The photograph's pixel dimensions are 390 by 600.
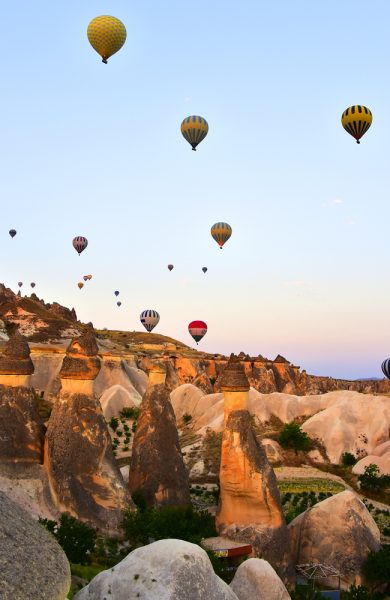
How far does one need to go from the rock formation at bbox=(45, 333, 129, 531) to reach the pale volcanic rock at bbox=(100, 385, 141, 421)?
1383 inches

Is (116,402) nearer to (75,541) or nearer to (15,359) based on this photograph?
(15,359)

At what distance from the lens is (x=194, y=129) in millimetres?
44156

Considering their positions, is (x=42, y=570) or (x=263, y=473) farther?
(x=263, y=473)

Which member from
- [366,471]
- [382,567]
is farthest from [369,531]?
[366,471]

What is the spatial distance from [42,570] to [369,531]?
17080mm

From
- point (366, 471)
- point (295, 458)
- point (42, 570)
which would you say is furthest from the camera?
point (295, 458)

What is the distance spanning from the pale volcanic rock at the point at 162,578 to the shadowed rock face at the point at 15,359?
483 inches

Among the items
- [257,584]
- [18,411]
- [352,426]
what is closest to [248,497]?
[257,584]

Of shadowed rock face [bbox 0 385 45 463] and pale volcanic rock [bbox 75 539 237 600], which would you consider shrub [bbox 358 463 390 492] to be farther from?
pale volcanic rock [bbox 75 539 237 600]

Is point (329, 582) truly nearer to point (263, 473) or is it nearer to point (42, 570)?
point (263, 473)

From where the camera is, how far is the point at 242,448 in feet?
69.0

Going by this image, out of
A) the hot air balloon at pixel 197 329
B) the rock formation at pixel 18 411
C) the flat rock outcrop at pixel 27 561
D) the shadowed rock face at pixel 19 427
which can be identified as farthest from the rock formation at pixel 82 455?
the hot air balloon at pixel 197 329

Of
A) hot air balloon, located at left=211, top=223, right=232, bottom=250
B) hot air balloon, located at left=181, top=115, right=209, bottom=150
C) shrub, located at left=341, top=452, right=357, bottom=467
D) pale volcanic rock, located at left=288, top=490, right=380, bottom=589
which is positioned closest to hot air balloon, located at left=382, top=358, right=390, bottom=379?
shrub, located at left=341, top=452, right=357, bottom=467

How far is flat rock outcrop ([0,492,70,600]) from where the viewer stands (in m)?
7.95
